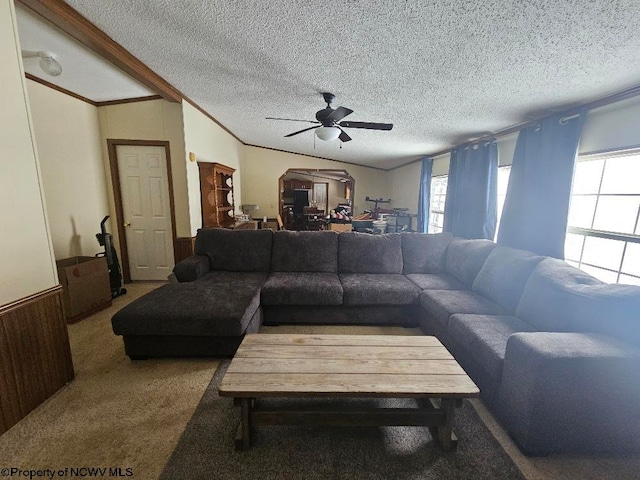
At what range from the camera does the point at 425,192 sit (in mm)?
4961

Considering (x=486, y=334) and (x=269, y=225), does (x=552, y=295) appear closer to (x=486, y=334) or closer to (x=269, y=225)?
(x=486, y=334)

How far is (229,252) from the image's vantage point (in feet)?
9.61

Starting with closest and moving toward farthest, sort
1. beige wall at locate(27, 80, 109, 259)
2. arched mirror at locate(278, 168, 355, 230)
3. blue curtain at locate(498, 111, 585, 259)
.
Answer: blue curtain at locate(498, 111, 585, 259) → beige wall at locate(27, 80, 109, 259) → arched mirror at locate(278, 168, 355, 230)

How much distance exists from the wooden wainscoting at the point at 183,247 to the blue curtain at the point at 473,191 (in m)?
3.87

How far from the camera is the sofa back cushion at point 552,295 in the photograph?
1.62 metres

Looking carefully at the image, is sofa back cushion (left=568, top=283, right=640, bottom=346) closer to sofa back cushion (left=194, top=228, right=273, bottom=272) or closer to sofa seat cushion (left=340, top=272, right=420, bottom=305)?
sofa seat cushion (left=340, top=272, right=420, bottom=305)

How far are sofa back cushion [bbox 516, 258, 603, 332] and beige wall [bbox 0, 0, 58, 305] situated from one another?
3261mm

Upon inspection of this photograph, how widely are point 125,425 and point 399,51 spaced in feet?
9.42

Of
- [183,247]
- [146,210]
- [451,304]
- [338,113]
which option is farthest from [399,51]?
[146,210]

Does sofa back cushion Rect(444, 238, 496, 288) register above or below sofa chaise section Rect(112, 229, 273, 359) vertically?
above

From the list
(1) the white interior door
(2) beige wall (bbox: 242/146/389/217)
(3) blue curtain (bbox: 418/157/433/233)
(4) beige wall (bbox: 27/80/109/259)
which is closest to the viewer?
(4) beige wall (bbox: 27/80/109/259)

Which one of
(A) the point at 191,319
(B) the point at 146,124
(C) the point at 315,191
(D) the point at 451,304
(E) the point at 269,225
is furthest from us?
(C) the point at 315,191

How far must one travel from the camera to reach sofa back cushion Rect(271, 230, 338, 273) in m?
2.94

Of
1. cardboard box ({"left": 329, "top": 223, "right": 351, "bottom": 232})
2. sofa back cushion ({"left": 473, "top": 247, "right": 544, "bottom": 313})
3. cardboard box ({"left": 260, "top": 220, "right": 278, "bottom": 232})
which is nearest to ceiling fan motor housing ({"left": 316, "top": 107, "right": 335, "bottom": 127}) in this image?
sofa back cushion ({"left": 473, "top": 247, "right": 544, "bottom": 313})
